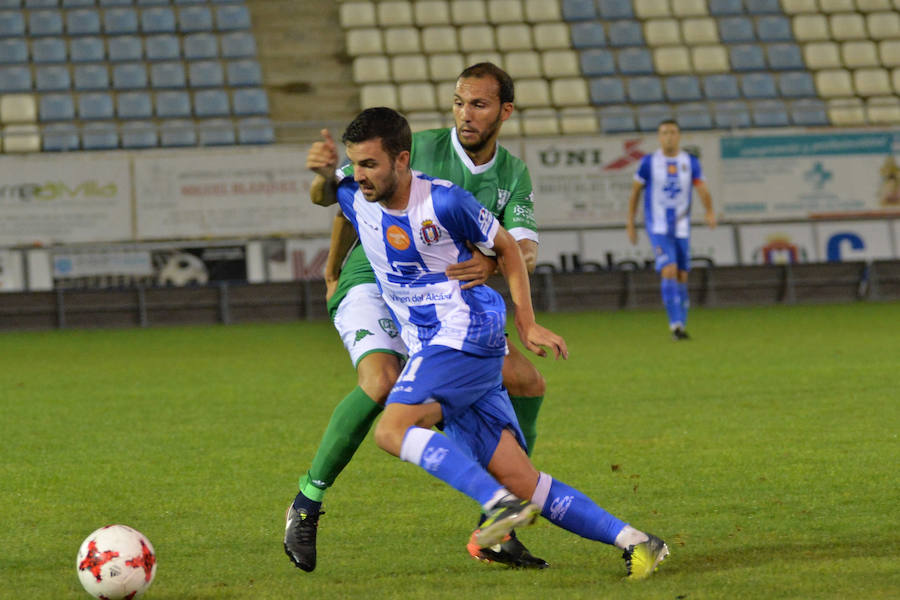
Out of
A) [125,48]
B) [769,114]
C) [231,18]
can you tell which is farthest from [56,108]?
[769,114]

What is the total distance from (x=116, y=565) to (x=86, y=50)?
21361mm

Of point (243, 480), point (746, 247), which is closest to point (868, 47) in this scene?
point (746, 247)

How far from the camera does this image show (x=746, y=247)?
22156 mm

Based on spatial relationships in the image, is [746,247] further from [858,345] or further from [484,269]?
[484,269]

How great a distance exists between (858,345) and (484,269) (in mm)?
9376

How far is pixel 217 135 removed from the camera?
72.8 ft

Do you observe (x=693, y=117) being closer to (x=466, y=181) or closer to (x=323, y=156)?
(x=466, y=181)

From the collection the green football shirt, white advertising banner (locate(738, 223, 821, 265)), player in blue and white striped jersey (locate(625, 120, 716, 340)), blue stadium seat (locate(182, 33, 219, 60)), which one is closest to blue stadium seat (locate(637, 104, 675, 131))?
white advertising banner (locate(738, 223, 821, 265))

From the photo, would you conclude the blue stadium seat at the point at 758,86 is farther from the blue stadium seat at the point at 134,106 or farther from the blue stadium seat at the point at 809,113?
the blue stadium seat at the point at 134,106

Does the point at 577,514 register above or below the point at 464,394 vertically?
below

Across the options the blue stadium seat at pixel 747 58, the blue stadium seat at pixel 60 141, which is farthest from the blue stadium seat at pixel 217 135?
the blue stadium seat at pixel 747 58

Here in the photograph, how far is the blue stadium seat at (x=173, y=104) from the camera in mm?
22828

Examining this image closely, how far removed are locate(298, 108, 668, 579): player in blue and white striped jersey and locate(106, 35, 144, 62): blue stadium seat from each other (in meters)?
20.6

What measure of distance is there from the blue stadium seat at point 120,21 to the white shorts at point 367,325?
68.0ft
